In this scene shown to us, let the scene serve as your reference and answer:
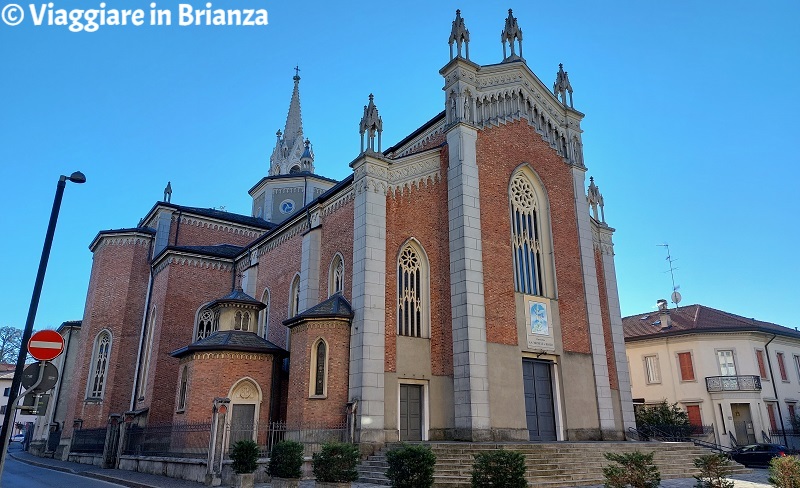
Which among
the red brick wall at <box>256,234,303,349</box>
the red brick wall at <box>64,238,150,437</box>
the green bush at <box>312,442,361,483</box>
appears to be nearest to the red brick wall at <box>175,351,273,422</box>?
the red brick wall at <box>256,234,303,349</box>

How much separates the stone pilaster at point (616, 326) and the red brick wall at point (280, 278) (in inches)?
582

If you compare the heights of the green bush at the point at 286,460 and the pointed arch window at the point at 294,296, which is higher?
the pointed arch window at the point at 294,296

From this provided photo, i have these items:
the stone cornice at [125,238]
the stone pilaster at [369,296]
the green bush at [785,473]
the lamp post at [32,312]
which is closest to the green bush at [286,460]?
the stone pilaster at [369,296]

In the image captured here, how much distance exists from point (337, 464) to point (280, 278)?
1514 cm

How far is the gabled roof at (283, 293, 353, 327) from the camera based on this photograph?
1958cm

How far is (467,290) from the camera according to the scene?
→ 65.8ft

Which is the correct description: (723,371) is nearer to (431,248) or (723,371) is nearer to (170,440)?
(431,248)

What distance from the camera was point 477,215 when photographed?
2142 centimetres

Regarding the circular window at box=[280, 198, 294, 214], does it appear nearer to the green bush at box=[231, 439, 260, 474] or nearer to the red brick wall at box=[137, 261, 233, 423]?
the red brick wall at box=[137, 261, 233, 423]

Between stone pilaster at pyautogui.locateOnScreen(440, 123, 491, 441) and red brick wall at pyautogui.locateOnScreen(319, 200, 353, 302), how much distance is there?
382 cm

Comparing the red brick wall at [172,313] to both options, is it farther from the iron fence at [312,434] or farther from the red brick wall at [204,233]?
the iron fence at [312,434]

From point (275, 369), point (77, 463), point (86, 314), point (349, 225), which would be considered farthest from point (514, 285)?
point (86, 314)

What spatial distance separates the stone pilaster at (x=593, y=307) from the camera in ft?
75.8

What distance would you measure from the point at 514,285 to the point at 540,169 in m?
6.09
